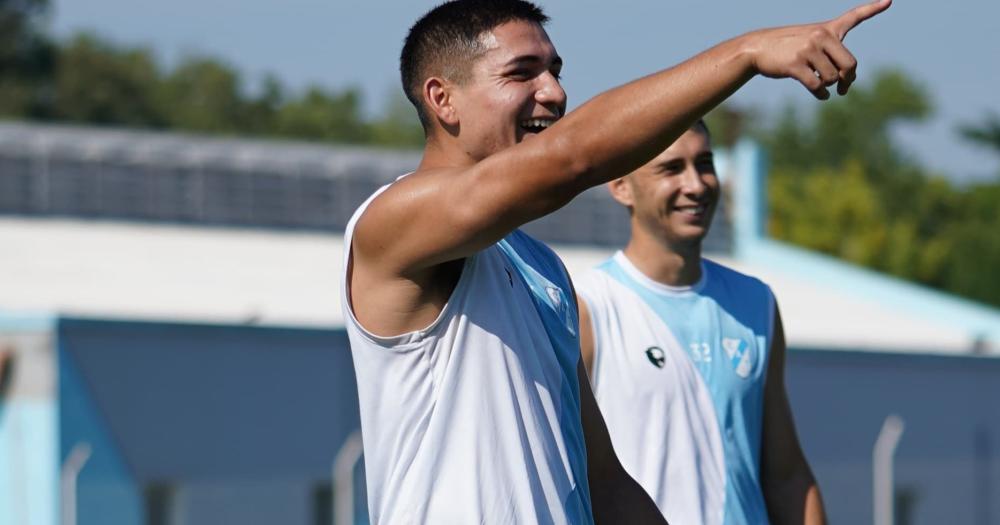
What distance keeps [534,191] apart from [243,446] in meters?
13.5

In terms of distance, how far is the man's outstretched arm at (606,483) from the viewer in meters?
4.14

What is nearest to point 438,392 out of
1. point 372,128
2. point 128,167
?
point 128,167

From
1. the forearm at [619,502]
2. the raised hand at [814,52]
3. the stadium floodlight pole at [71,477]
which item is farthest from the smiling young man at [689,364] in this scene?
the stadium floodlight pole at [71,477]

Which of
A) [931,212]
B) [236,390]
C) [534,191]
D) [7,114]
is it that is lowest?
[534,191]

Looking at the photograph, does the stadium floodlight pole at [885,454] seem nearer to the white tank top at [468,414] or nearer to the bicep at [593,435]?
the bicep at [593,435]

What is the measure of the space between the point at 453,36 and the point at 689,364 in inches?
91.4

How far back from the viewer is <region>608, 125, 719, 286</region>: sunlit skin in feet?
20.1

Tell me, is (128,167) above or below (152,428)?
above

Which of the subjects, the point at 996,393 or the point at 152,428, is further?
the point at 996,393

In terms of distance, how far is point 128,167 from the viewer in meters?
24.9

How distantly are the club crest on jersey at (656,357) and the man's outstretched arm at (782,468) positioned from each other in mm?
371

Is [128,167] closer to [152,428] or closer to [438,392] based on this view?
[152,428]

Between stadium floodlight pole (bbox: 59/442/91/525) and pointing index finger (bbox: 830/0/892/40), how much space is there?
41.8 ft

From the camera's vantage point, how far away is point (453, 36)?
388 cm
